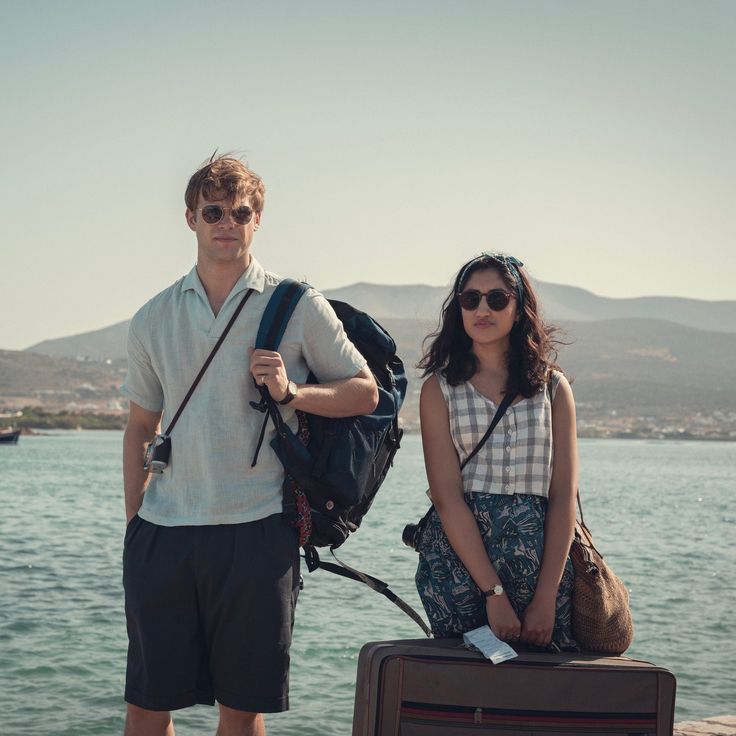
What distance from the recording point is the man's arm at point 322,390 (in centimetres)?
282

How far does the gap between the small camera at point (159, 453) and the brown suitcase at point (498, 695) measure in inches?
30.9

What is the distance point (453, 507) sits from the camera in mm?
2920

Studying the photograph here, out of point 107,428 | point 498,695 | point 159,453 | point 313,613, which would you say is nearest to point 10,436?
point 107,428

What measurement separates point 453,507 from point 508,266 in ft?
2.45

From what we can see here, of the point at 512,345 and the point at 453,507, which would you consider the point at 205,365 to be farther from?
the point at 512,345

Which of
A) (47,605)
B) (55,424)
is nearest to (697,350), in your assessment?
(55,424)

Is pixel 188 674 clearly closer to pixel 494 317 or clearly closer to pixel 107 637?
pixel 494 317

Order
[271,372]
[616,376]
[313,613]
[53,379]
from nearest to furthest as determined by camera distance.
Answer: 1. [271,372]
2. [313,613]
3. [53,379]
4. [616,376]

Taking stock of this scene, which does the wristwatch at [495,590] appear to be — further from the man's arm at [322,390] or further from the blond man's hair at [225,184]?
the blond man's hair at [225,184]

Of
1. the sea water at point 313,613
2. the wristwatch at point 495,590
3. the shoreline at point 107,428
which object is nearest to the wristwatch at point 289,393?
the wristwatch at point 495,590

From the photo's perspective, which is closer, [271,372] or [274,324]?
[271,372]

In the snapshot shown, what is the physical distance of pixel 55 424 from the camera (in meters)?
110

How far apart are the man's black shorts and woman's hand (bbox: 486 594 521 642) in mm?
559

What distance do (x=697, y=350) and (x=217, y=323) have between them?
178m
